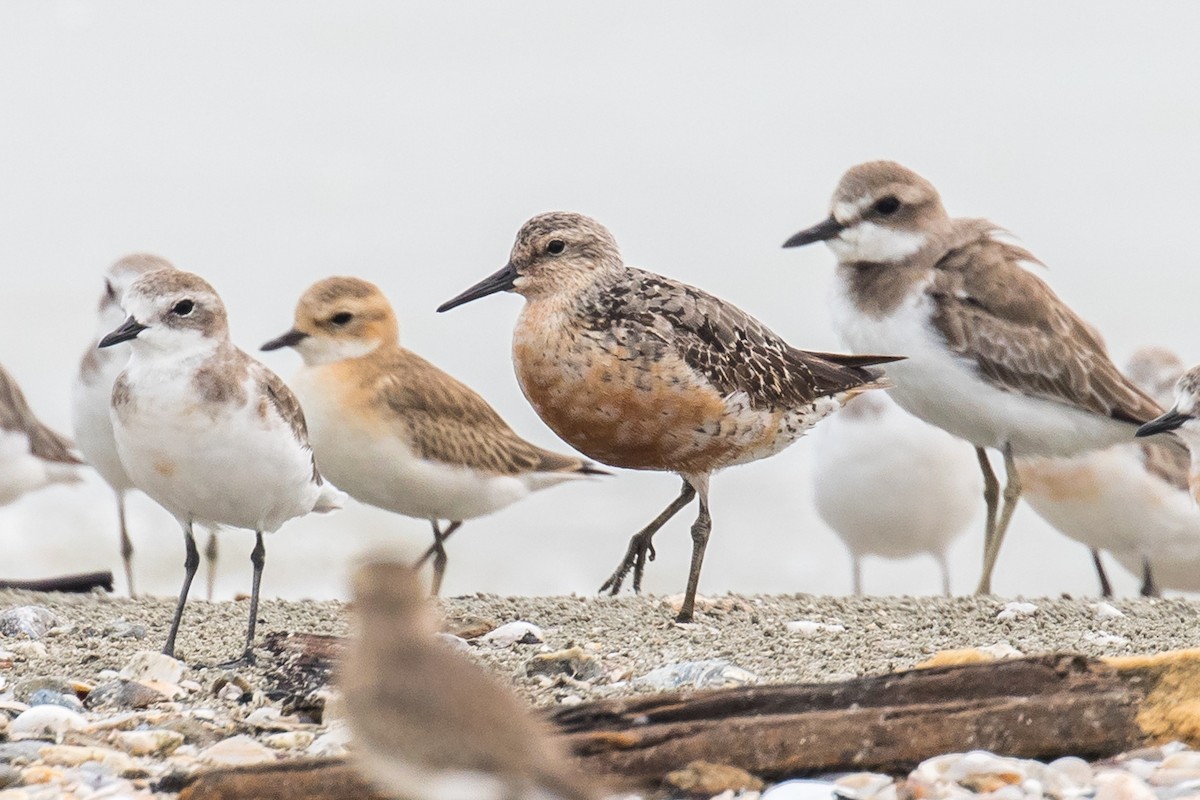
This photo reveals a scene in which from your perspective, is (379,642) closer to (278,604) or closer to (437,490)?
(278,604)

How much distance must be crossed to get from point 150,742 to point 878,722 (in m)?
1.92

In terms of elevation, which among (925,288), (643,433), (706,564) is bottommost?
(706,564)

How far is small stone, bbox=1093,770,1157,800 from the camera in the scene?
382 cm

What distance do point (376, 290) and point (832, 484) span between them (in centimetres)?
383

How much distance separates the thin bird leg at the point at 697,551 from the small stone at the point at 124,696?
2.10m

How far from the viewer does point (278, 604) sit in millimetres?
7031

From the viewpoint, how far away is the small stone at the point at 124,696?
5004 millimetres

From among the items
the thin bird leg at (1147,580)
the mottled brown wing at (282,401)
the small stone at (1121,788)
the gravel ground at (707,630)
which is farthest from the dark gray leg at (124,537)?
the small stone at (1121,788)

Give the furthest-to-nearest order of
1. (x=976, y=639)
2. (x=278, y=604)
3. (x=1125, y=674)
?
(x=278, y=604) < (x=976, y=639) < (x=1125, y=674)

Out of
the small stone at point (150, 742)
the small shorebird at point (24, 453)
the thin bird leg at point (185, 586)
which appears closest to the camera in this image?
the small stone at point (150, 742)

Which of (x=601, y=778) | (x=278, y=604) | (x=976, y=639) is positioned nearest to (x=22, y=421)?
(x=278, y=604)

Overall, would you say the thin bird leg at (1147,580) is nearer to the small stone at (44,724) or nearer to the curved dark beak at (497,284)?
the curved dark beak at (497,284)

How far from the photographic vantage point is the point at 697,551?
673cm

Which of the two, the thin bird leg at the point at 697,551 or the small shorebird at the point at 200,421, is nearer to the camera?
the small shorebird at the point at 200,421
